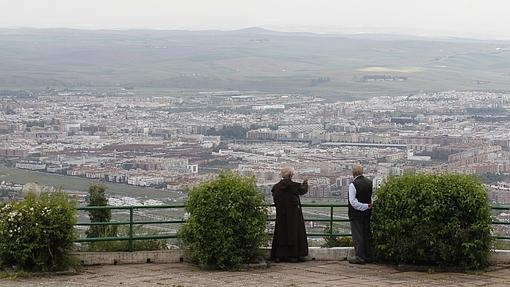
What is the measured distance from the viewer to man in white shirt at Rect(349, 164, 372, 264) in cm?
1415

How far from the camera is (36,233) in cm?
1303

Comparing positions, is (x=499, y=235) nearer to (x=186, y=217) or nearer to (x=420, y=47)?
(x=186, y=217)

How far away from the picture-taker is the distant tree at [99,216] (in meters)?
15.2

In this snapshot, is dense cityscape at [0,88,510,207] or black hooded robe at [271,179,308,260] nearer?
black hooded robe at [271,179,308,260]

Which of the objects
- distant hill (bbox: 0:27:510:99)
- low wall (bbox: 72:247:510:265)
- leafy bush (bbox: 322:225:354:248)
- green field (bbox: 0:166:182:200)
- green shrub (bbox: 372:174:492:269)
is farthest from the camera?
distant hill (bbox: 0:27:510:99)

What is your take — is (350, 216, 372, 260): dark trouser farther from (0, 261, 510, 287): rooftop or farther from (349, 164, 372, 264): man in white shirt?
(0, 261, 510, 287): rooftop

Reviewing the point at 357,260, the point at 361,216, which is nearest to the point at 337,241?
the point at 357,260

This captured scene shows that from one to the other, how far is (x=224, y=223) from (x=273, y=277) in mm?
1013

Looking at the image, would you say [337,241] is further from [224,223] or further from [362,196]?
[224,223]

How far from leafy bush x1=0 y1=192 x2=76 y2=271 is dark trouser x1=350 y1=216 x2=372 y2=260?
151 inches

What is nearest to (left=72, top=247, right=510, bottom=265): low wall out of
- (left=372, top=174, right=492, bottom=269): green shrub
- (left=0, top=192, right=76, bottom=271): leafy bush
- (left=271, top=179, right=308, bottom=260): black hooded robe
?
(left=271, top=179, right=308, bottom=260): black hooded robe

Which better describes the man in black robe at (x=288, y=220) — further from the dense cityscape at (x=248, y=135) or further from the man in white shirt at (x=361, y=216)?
the dense cityscape at (x=248, y=135)

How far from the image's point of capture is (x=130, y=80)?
9025cm

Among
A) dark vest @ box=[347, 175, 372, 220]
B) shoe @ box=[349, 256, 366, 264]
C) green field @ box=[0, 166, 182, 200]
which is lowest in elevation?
green field @ box=[0, 166, 182, 200]
